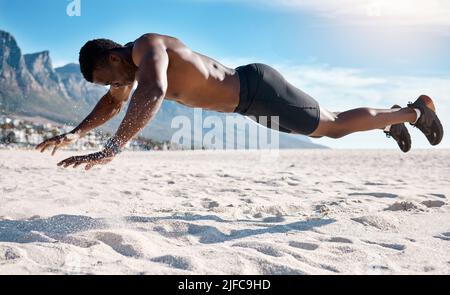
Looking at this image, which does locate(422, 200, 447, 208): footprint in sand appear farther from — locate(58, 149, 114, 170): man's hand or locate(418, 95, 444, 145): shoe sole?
locate(58, 149, 114, 170): man's hand

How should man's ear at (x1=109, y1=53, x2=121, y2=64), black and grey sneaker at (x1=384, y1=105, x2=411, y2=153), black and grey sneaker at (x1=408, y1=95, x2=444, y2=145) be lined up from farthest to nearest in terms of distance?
black and grey sneaker at (x1=384, y1=105, x2=411, y2=153) → black and grey sneaker at (x1=408, y1=95, x2=444, y2=145) → man's ear at (x1=109, y1=53, x2=121, y2=64)

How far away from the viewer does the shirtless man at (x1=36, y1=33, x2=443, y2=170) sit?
97.5 inches

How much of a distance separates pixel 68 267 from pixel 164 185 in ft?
12.7

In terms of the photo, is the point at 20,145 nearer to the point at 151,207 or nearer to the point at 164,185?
the point at 164,185

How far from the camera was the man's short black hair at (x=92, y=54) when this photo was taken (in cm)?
290

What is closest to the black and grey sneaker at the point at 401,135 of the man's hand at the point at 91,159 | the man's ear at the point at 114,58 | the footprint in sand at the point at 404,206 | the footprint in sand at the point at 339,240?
the footprint in sand at the point at 404,206

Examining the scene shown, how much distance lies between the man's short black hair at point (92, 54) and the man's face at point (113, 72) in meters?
0.04

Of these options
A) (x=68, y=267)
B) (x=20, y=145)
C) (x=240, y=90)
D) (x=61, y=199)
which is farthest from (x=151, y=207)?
(x=20, y=145)

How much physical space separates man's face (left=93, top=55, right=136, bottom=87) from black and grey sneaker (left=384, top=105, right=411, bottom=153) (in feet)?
9.25

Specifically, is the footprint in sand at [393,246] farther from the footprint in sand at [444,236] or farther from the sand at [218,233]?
the footprint in sand at [444,236]

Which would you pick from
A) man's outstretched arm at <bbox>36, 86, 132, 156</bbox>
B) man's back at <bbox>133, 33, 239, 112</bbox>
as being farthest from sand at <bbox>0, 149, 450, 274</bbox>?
man's back at <bbox>133, 33, 239, 112</bbox>

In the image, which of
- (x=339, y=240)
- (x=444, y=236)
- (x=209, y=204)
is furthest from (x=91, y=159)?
(x=444, y=236)

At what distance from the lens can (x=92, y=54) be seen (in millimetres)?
2906
